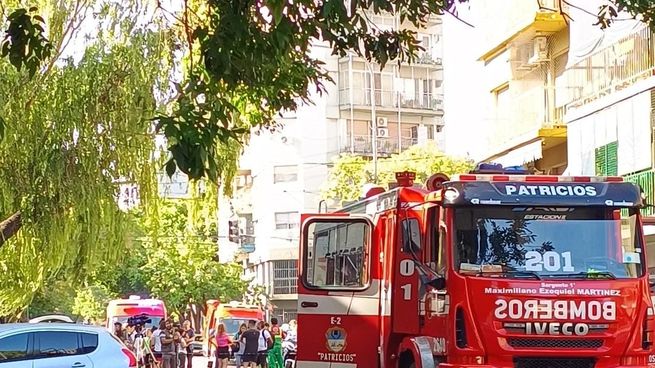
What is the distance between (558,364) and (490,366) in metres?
0.70

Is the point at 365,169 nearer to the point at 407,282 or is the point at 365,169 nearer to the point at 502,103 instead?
the point at 502,103

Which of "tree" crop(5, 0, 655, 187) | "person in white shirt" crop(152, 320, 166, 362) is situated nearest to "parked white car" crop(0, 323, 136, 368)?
"tree" crop(5, 0, 655, 187)

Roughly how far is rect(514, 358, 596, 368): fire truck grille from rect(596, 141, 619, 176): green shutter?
1217 cm

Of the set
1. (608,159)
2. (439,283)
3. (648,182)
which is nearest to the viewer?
(439,283)

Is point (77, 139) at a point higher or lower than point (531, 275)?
higher

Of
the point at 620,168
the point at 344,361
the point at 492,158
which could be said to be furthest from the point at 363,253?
the point at 492,158

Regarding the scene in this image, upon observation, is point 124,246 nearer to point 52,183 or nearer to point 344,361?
point 52,183

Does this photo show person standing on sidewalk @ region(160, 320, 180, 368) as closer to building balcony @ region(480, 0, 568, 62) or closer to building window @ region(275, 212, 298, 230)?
building balcony @ region(480, 0, 568, 62)

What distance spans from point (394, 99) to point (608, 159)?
133ft

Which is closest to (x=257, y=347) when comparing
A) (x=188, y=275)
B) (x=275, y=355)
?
(x=275, y=355)

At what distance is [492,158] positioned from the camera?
31969 mm

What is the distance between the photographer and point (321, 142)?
62.6 metres

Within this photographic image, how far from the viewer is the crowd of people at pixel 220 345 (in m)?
27.8

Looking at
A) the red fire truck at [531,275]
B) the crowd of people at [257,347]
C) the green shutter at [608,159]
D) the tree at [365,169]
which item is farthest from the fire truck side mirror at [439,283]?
the tree at [365,169]
